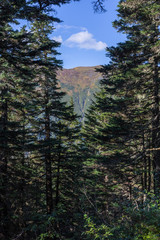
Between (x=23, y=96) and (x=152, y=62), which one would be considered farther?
(x=23, y=96)

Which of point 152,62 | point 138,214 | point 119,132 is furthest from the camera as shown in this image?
point 119,132

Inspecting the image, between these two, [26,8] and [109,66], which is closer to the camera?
[26,8]

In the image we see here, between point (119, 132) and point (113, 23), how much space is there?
26.1 feet

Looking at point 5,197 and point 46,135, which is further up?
point 46,135

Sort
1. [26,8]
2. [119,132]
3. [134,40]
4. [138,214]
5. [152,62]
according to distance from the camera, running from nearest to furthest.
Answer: [138,214] → [26,8] → [152,62] → [134,40] → [119,132]

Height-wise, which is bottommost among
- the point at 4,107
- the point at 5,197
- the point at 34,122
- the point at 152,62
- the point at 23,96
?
the point at 5,197

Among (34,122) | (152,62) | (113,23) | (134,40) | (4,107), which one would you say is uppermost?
(113,23)

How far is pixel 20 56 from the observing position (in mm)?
4879

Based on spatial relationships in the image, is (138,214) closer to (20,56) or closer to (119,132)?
(20,56)

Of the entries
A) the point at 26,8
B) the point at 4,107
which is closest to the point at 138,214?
the point at 26,8

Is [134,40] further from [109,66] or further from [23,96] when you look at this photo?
[23,96]

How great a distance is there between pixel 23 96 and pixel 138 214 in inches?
475

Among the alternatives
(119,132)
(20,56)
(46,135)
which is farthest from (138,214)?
(46,135)

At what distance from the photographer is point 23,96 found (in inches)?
525
